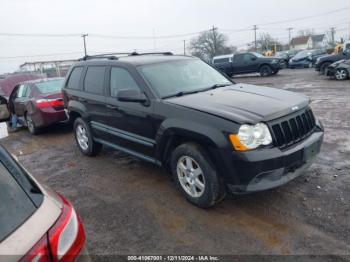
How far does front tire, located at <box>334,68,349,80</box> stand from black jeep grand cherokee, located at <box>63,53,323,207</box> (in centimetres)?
1210

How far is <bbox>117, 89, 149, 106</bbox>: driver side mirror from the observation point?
3.89m

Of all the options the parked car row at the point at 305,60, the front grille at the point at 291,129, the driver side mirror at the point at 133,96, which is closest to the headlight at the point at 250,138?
the front grille at the point at 291,129

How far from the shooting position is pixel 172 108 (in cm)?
363

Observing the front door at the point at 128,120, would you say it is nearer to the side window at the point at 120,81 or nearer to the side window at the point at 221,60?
the side window at the point at 120,81

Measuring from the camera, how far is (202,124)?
128 inches

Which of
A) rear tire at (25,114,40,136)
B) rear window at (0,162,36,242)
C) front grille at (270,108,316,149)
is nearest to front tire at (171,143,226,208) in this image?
front grille at (270,108,316,149)

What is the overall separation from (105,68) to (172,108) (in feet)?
6.06

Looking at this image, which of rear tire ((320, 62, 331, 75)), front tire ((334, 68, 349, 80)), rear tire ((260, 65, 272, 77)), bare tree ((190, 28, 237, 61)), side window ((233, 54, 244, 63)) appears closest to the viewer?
front tire ((334, 68, 349, 80))

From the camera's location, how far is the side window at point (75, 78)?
574 cm

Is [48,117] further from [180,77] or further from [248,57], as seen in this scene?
[248,57]

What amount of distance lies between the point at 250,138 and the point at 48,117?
237 inches

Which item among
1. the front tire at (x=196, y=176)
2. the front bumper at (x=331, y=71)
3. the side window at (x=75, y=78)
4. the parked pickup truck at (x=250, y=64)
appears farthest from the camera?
the parked pickup truck at (x=250, y=64)

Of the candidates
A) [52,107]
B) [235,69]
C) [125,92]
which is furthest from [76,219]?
[235,69]

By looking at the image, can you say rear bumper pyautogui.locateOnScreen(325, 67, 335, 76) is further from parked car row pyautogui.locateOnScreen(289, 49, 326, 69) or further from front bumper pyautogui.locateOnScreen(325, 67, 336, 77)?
parked car row pyautogui.locateOnScreen(289, 49, 326, 69)
